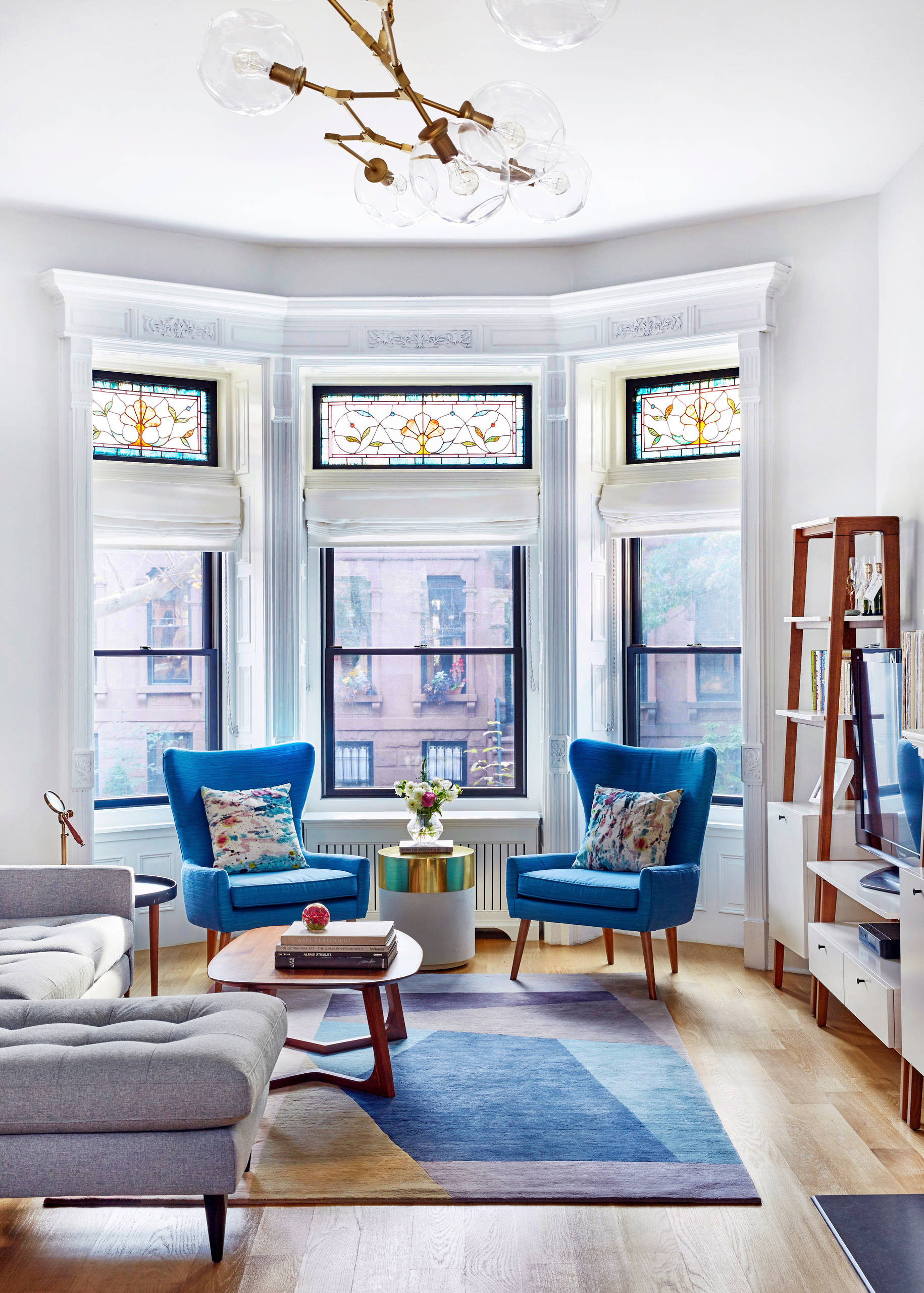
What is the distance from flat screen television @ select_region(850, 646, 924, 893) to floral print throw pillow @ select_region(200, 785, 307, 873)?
7.93ft

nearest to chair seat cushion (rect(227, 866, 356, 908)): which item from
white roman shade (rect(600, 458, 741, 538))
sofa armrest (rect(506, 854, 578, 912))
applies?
sofa armrest (rect(506, 854, 578, 912))

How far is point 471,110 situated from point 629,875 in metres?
3.25

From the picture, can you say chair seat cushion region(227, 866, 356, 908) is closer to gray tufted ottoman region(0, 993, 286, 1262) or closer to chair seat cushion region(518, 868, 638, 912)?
chair seat cushion region(518, 868, 638, 912)

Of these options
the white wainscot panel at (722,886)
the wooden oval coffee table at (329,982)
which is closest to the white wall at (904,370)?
the white wainscot panel at (722,886)

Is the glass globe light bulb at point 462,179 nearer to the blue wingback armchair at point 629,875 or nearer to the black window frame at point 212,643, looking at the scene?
the blue wingback armchair at point 629,875

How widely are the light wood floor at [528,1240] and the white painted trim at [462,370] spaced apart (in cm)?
185

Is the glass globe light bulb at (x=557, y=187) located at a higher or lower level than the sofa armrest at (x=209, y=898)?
higher

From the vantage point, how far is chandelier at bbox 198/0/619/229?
2090mm

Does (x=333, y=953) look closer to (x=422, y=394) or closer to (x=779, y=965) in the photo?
(x=779, y=965)

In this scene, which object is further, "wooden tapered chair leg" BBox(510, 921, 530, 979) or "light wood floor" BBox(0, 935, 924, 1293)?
"wooden tapered chair leg" BBox(510, 921, 530, 979)

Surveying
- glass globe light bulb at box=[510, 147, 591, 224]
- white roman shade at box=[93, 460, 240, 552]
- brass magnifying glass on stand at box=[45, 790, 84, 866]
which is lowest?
brass magnifying glass on stand at box=[45, 790, 84, 866]

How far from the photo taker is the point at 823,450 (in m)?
4.86

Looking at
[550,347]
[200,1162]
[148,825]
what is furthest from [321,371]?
[200,1162]

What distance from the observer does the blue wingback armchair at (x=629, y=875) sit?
4.39 m
